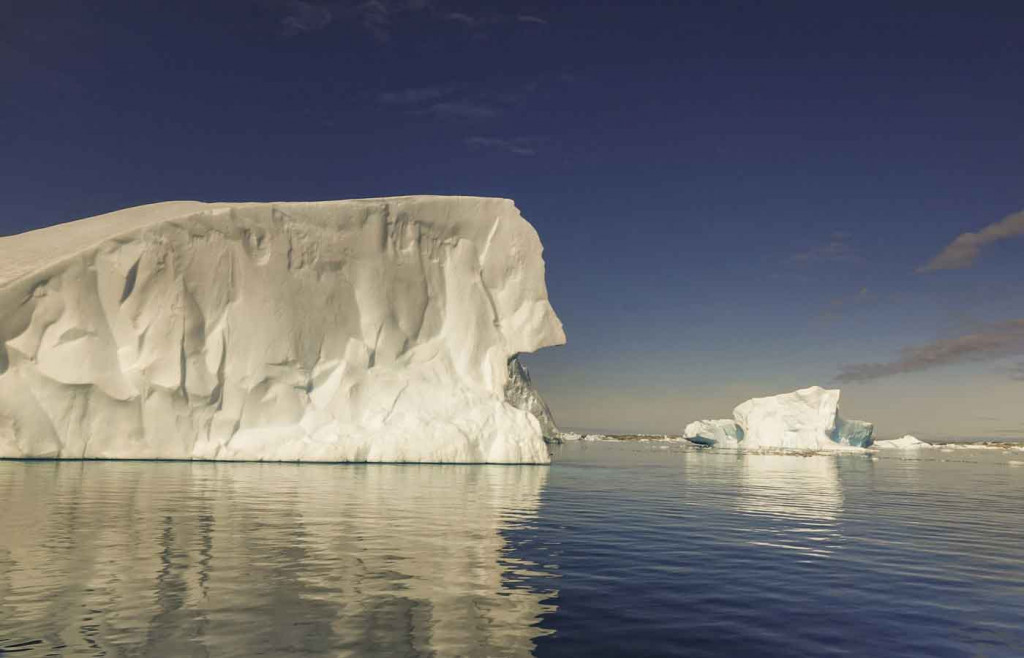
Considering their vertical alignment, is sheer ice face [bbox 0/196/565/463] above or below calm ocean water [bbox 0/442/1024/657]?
above

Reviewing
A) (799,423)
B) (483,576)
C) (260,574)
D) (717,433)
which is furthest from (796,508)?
(717,433)

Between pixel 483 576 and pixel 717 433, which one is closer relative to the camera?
pixel 483 576

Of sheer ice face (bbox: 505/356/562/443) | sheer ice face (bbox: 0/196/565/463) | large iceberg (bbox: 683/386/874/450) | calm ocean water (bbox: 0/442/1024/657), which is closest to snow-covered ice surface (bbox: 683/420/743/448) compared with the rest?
large iceberg (bbox: 683/386/874/450)

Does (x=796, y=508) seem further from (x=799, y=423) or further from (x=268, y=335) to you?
(x=799, y=423)

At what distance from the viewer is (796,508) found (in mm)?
18453

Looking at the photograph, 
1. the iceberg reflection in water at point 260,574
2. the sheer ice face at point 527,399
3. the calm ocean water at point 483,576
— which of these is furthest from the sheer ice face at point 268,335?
the sheer ice face at point 527,399

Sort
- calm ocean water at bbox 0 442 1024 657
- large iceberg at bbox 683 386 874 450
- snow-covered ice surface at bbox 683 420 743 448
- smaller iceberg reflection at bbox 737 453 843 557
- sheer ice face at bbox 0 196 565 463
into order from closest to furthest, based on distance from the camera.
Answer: calm ocean water at bbox 0 442 1024 657 < smaller iceberg reflection at bbox 737 453 843 557 < sheer ice face at bbox 0 196 565 463 < large iceberg at bbox 683 386 874 450 < snow-covered ice surface at bbox 683 420 743 448

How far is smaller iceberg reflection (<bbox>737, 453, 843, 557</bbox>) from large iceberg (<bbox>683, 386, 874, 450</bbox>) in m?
41.3

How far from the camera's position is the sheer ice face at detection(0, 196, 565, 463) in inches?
1120

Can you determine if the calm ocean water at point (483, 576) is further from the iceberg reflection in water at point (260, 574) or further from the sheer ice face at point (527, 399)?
the sheer ice face at point (527, 399)

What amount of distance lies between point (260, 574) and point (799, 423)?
72501mm

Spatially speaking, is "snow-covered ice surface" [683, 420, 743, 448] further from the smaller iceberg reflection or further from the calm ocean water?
the calm ocean water

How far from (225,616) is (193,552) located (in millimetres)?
3459

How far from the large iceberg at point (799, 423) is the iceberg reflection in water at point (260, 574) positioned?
62.4 metres
